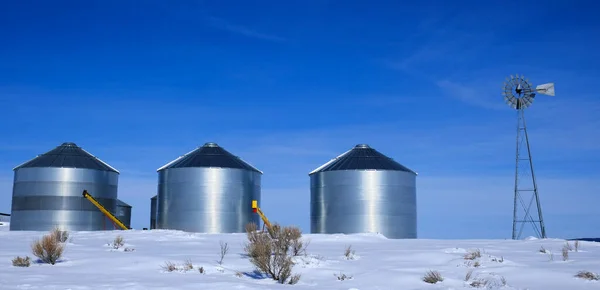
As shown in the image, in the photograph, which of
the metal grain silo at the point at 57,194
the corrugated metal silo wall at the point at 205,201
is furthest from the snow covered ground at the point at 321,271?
the metal grain silo at the point at 57,194

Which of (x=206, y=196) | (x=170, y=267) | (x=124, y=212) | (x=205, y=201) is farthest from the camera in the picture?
(x=124, y=212)

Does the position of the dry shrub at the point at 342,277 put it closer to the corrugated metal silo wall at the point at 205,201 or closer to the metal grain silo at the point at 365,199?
the metal grain silo at the point at 365,199

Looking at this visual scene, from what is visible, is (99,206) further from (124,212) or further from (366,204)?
(366,204)

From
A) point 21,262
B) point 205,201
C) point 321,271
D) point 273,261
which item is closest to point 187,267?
point 273,261

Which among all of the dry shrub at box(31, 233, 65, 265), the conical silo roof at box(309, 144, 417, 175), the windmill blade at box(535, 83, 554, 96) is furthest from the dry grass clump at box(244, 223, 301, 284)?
the windmill blade at box(535, 83, 554, 96)

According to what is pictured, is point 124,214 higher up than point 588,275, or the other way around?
point 124,214

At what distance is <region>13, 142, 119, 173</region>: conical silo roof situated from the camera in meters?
46.9

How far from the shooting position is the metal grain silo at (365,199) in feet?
145

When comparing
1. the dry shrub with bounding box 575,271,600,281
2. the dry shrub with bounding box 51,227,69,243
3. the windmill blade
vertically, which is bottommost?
the dry shrub with bounding box 575,271,600,281

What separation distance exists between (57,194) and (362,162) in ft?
78.9

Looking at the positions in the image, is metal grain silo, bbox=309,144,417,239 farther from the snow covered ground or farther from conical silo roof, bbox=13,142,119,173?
the snow covered ground

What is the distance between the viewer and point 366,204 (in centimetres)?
4431

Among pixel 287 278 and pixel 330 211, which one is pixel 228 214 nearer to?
pixel 330 211

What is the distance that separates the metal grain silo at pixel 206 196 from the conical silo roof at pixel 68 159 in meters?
5.92
